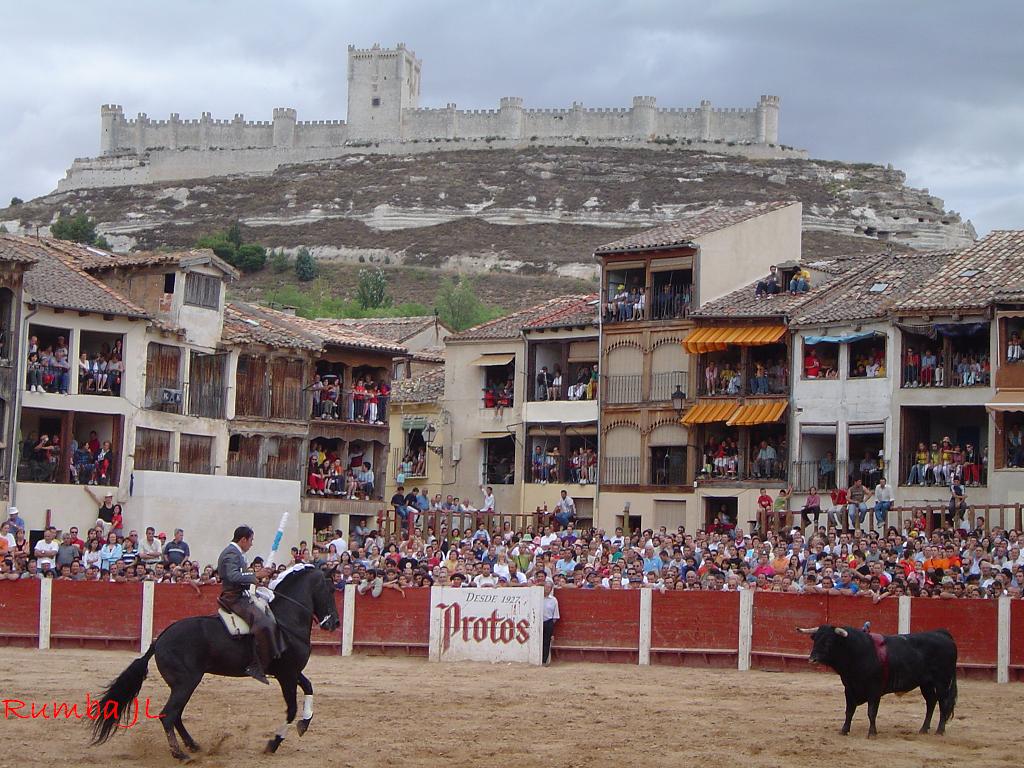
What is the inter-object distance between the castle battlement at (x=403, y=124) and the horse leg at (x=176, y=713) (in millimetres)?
135533

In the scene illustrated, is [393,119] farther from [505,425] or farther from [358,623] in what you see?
[358,623]

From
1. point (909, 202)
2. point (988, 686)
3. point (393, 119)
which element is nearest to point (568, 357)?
point (988, 686)

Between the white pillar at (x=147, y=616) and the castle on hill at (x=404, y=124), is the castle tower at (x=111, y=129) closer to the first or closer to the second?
the castle on hill at (x=404, y=124)

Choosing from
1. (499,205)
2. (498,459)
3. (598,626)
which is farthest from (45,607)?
(499,205)

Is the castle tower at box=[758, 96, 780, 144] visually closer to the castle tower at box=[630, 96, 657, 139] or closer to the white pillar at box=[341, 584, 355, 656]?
the castle tower at box=[630, 96, 657, 139]

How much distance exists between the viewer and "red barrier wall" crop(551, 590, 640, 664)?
29.5 m

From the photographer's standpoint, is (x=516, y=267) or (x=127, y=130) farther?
(x=127, y=130)

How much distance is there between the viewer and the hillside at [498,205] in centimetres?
12619

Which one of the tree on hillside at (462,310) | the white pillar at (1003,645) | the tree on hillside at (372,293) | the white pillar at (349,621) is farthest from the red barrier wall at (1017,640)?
the tree on hillside at (372,293)

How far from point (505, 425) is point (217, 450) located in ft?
29.5

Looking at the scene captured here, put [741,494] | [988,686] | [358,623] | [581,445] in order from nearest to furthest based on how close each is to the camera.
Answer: [988,686] → [358,623] → [741,494] → [581,445]

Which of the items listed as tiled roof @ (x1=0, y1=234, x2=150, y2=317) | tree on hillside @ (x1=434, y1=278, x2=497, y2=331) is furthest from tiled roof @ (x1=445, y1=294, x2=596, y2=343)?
tree on hillside @ (x1=434, y1=278, x2=497, y2=331)

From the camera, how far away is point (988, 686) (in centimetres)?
2597

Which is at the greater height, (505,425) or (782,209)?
(782,209)
